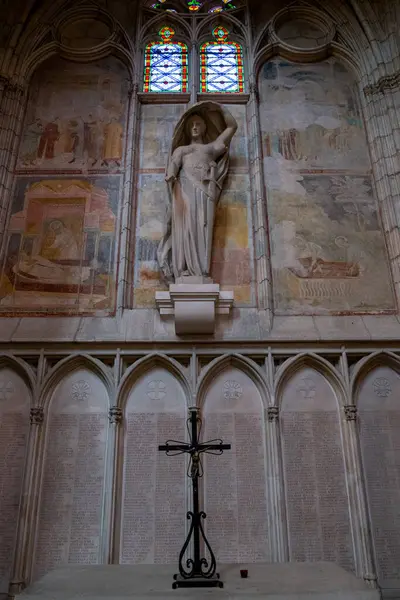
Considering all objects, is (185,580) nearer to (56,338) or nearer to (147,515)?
(147,515)

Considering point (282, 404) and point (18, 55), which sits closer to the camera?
point (282, 404)

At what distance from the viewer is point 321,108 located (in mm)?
9750

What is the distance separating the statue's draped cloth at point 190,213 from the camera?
795 centimetres

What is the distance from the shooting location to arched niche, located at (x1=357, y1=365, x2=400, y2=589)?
657cm

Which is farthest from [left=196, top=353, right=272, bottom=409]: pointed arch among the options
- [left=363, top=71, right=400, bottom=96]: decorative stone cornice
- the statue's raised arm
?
[left=363, top=71, right=400, bottom=96]: decorative stone cornice

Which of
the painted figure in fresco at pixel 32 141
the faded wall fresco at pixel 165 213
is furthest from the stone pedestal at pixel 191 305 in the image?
the painted figure in fresco at pixel 32 141

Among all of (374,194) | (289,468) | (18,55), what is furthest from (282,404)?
(18,55)

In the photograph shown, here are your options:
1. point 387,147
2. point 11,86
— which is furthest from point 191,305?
point 11,86

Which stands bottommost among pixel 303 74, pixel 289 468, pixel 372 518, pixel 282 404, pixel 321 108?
pixel 372 518

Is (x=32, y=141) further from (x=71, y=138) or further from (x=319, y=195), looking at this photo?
(x=319, y=195)

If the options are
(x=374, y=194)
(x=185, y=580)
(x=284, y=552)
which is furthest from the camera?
(x=374, y=194)

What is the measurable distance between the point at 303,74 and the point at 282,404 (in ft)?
19.9

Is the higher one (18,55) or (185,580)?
(18,55)

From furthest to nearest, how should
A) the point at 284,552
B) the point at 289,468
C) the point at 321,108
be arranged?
the point at 321,108 < the point at 289,468 < the point at 284,552
